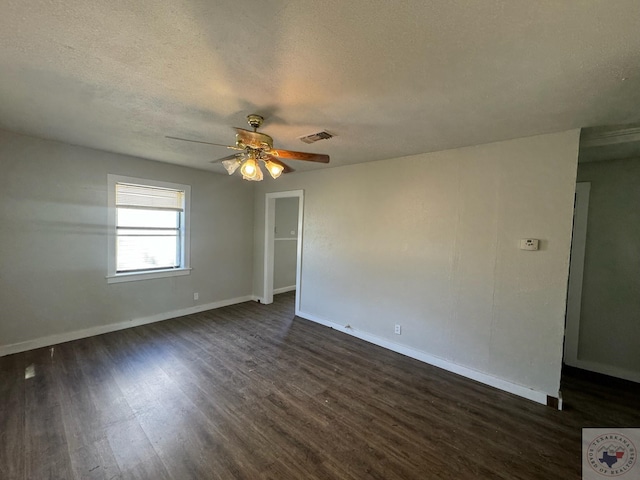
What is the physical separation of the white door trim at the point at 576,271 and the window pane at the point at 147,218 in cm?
566

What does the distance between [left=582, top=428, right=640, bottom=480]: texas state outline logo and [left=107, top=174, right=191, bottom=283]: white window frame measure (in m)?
5.02

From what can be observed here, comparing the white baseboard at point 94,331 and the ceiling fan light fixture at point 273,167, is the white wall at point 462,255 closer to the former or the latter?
the ceiling fan light fixture at point 273,167

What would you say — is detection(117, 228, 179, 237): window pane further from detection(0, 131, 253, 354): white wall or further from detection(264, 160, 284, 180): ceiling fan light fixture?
detection(264, 160, 284, 180): ceiling fan light fixture

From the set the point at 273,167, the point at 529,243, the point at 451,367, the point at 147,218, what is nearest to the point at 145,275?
the point at 147,218

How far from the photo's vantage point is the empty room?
133cm

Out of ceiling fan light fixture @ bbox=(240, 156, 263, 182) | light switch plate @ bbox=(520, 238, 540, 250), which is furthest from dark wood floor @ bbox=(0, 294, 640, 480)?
ceiling fan light fixture @ bbox=(240, 156, 263, 182)

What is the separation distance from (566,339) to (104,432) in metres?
4.82

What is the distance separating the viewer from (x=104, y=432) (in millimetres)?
1892

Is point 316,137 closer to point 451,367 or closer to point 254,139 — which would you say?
point 254,139

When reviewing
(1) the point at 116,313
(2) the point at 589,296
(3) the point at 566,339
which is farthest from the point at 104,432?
(2) the point at 589,296

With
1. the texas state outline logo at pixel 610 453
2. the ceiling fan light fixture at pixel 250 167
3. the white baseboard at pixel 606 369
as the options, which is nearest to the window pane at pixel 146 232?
the ceiling fan light fixture at pixel 250 167

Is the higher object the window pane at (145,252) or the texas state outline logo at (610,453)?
the window pane at (145,252)

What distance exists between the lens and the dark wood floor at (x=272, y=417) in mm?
1677

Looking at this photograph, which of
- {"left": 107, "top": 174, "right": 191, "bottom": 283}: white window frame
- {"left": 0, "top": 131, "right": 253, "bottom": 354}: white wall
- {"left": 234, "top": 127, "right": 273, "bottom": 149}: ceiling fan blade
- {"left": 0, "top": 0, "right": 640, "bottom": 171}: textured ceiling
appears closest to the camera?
{"left": 0, "top": 0, "right": 640, "bottom": 171}: textured ceiling
